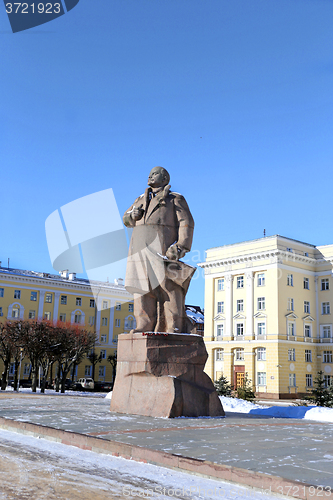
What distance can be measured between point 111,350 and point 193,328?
5336 cm

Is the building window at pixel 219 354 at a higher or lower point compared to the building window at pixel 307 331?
lower

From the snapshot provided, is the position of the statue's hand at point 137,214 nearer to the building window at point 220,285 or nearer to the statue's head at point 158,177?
the statue's head at point 158,177

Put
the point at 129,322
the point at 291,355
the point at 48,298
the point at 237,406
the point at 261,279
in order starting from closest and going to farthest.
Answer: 1. the point at 237,406
2. the point at 291,355
3. the point at 261,279
4. the point at 48,298
5. the point at 129,322

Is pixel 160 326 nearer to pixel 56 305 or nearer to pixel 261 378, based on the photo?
pixel 261 378

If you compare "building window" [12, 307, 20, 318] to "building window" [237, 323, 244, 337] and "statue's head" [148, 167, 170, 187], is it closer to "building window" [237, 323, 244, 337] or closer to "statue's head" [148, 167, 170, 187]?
"building window" [237, 323, 244, 337]

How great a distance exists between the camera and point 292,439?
5.67 metres

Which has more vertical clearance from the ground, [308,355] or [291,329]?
[291,329]

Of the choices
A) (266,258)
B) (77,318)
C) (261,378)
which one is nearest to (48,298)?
(77,318)

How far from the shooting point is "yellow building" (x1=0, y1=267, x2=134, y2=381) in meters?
55.5

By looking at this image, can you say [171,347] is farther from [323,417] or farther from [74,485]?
[74,485]

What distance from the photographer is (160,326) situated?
30.1 ft

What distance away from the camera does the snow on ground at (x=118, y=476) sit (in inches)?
143

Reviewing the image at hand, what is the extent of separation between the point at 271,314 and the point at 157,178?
136 feet

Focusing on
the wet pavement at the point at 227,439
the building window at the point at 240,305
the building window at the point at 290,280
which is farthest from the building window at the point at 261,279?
the wet pavement at the point at 227,439
